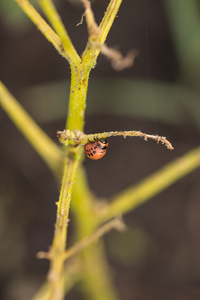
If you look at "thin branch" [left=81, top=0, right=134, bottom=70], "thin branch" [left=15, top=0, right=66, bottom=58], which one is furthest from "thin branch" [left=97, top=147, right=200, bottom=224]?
"thin branch" [left=15, top=0, right=66, bottom=58]

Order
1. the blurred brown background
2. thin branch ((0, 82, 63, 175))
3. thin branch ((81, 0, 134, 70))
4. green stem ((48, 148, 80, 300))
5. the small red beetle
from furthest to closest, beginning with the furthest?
the blurred brown background
thin branch ((0, 82, 63, 175))
the small red beetle
green stem ((48, 148, 80, 300))
thin branch ((81, 0, 134, 70))

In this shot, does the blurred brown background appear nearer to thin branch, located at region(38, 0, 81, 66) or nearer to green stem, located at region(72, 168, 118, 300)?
green stem, located at region(72, 168, 118, 300)

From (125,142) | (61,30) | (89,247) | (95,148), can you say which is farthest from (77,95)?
(125,142)

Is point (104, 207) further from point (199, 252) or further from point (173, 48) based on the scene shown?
point (173, 48)

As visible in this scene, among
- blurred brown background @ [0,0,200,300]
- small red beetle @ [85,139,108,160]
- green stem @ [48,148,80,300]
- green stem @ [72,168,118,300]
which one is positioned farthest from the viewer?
blurred brown background @ [0,0,200,300]

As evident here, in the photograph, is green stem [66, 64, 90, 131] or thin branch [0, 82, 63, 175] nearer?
green stem [66, 64, 90, 131]

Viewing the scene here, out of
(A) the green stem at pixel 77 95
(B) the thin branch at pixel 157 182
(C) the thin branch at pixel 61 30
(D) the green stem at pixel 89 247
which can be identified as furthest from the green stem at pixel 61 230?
(B) the thin branch at pixel 157 182

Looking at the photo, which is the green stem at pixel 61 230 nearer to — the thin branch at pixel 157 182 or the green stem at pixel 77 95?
the green stem at pixel 77 95

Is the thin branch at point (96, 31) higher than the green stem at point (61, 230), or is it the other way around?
the thin branch at point (96, 31)

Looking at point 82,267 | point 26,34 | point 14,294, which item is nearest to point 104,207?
point 82,267
